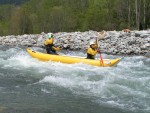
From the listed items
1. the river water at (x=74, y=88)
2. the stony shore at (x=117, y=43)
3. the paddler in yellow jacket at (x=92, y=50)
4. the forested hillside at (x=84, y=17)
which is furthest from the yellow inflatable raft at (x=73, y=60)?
the forested hillside at (x=84, y=17)

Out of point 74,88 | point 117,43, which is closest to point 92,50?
point 74,88

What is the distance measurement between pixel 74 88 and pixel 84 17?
4032 centimetres

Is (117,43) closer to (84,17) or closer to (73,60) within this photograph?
(73,60)

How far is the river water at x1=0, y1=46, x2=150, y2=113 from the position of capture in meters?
8.53

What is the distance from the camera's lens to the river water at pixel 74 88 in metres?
8.53

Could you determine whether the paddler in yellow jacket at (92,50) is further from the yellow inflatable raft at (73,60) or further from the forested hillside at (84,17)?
the forested hillside at (84,17)

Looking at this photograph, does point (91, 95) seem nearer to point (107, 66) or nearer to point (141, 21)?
point (107, 66)

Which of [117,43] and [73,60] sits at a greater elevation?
[117,43]

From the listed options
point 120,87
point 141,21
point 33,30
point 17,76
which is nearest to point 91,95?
point 120,87

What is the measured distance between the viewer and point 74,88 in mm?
10492

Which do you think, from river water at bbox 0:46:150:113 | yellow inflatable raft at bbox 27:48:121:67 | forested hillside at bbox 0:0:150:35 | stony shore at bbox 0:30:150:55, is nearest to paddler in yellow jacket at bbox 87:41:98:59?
yellow inflatable raft at bbox 27:48:121:67

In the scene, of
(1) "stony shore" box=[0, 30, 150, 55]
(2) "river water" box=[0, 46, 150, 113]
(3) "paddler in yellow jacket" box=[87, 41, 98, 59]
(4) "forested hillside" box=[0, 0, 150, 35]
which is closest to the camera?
(2) "river water" box=[0, 46, 150, 113]

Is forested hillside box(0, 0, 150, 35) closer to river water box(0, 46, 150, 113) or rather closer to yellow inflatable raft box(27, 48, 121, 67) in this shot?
yellow inflatable raft box(27, 48, 121, 67)

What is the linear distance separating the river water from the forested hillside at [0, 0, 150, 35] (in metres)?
22.7
